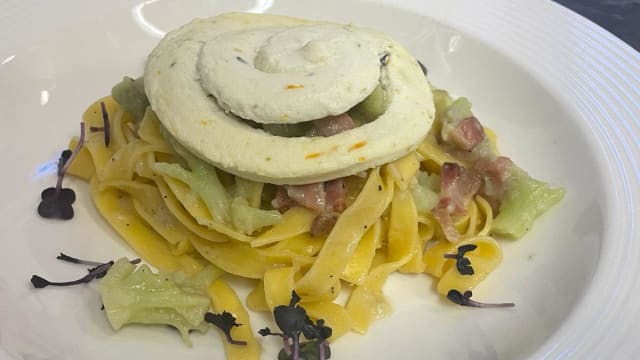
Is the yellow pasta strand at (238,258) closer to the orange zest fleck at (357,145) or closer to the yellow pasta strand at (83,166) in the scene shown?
the orange zest fleck at (357,145)

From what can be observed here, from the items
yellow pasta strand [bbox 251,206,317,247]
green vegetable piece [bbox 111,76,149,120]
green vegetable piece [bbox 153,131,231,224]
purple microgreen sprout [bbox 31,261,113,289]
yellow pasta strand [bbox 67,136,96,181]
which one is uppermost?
green vegetable piece [bbox 111,76,149,120]

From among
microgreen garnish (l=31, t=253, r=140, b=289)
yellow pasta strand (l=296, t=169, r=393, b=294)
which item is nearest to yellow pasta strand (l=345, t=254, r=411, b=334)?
yellow pasta strand (l=296, t=169, r=393, b=294)

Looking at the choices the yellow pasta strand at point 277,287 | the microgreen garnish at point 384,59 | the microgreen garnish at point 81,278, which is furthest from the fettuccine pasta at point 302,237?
the microgreen garnish at point 384,59

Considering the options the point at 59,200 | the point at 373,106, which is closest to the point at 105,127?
the point at 59,200

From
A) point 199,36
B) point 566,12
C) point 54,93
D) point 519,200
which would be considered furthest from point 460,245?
point 54,93

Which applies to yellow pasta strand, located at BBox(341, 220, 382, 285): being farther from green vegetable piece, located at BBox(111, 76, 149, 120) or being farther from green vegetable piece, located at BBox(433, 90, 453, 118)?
green vegetable piece, located at BBox(111, 76, 149, 120)
